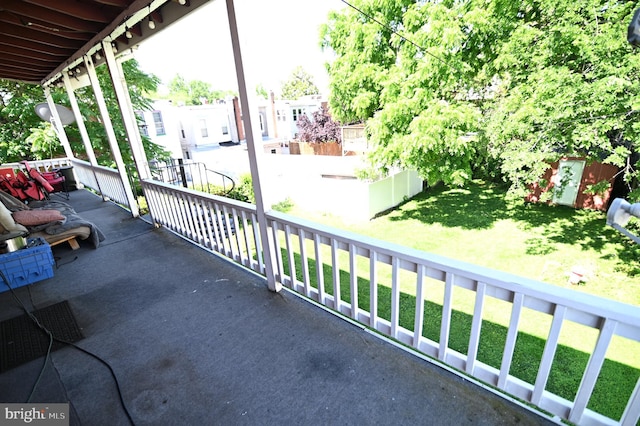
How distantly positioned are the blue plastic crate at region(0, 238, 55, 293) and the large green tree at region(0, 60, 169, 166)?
19.4 ft

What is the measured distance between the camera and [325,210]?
955cm

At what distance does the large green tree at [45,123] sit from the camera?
304 inches

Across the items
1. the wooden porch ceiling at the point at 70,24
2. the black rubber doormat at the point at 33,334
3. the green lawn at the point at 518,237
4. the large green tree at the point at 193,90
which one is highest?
the large green tree at the point at 193,90

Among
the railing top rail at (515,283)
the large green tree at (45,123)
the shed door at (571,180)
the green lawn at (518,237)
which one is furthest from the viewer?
the shed door at (571,180)

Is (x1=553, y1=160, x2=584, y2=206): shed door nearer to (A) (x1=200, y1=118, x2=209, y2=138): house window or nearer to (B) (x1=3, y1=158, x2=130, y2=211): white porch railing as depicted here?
(B) (x1=3, y1=158, x2=130, y2=211): white porch railing

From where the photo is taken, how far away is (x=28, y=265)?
299 cm

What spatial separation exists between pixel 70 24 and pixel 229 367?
3.97m

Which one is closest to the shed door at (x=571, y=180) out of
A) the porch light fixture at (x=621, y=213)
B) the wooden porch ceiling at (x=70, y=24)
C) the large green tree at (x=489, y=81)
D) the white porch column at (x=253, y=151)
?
the large green tree at (x=489, y=81)

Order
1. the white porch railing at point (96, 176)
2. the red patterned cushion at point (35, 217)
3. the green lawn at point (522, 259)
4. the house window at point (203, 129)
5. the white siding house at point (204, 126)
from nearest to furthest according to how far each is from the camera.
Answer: the green lawn at point (522, 259)
the red patterned cushion at point (35, 217)
the white porch railing at point (96, 176)
the white siding house at point (204, 126)
the house window at point (203, 129)

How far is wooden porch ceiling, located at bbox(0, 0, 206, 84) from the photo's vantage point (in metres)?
2.60

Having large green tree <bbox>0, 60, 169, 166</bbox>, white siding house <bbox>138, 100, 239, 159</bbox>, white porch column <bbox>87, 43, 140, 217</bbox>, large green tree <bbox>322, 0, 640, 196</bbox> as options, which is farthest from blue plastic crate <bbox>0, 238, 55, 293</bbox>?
white siding house <bbox>138, 100, 239, 159</bbox>

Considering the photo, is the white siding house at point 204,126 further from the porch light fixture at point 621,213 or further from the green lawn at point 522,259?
the porch light fixture at point 621,213

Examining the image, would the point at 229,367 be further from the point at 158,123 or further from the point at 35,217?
the point at 158,123

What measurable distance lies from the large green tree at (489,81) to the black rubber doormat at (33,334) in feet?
20.1
